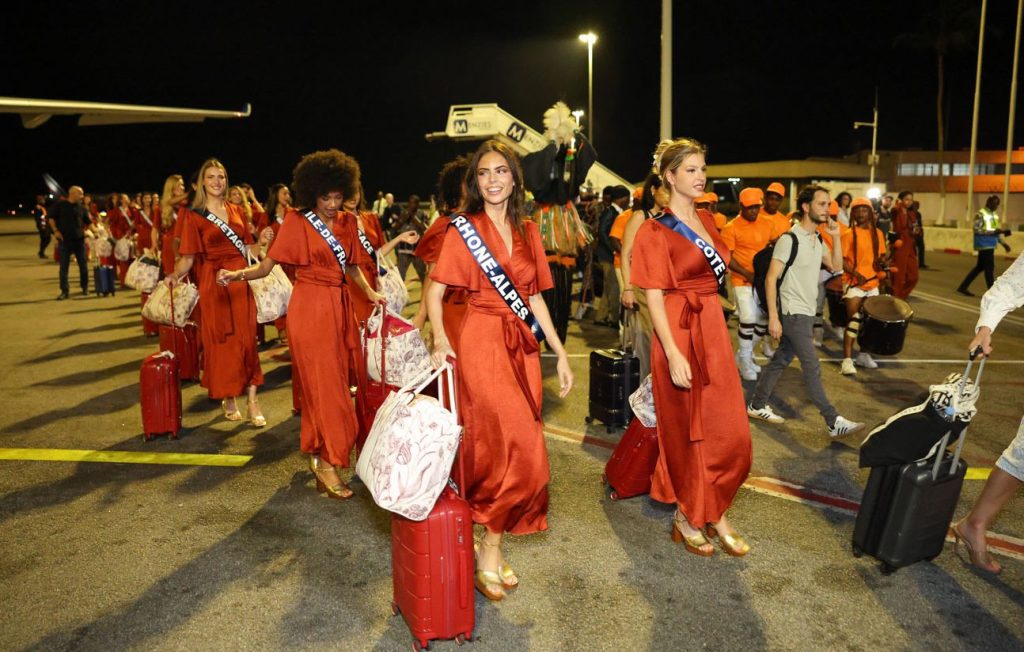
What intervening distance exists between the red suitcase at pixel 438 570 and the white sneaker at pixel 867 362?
272 inches

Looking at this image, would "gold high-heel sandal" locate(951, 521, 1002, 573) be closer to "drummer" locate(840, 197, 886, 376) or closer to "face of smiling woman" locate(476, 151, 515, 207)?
"face of smiling woman" locate(476, 151, 515, 207)

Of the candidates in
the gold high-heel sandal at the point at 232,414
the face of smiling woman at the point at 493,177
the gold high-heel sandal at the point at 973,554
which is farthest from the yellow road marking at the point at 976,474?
the gold high-heel sandal at the point at 232,414

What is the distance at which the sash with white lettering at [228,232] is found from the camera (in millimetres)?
6477

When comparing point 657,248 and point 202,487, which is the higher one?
point 657,248

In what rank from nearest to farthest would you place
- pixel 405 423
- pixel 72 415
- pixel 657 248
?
pixel 405 423
pixel 657 248
pixel 72 415

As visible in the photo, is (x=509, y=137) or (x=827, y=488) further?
(x=509, y=137)

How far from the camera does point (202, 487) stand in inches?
205

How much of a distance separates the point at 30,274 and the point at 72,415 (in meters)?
16.2

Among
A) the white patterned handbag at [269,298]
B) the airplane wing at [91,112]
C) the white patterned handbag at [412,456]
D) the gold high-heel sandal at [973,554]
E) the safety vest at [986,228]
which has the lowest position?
the gold high-heel sandal at [973,554]

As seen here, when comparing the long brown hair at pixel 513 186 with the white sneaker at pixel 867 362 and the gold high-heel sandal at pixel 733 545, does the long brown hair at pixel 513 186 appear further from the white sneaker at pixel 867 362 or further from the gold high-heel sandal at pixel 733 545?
the white sneaker at pixel 867 362

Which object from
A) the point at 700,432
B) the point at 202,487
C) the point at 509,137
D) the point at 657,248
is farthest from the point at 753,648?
the point at 509,137

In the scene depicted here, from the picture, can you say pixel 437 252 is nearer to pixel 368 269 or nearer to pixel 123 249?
pixel 368 269

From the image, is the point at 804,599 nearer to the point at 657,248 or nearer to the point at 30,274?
the point at 657,248

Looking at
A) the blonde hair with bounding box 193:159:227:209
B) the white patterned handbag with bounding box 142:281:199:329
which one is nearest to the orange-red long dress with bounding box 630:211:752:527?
the blonde hair with bounding box 193:159:227:209
